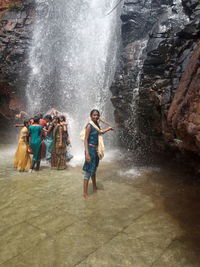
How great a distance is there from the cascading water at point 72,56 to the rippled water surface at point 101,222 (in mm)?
6916

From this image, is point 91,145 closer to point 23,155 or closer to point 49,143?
point 23,155

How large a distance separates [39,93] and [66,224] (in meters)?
11.2

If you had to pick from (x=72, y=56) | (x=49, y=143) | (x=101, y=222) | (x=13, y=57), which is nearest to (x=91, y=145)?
(x=101, y=222)

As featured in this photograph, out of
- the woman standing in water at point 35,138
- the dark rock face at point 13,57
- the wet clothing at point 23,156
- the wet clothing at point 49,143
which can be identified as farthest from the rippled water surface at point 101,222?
the dark rock face at point 13,57

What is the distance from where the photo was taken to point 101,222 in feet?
13.2

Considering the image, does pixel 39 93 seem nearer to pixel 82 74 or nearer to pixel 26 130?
pixel 82 74

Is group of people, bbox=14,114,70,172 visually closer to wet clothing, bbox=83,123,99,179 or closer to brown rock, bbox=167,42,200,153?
wet clothing, bbox=83,123,99,179

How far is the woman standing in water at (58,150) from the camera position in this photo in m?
7.40

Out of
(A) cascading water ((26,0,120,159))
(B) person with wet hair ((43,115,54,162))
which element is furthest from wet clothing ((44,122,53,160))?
(A) cascading water ((26,0,120,159))

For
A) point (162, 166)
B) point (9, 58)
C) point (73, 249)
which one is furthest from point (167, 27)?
point (9, 58)

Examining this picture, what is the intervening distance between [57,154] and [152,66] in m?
4.07

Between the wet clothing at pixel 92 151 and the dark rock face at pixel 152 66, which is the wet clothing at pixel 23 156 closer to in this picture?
the wet clothing at pixel 92 151

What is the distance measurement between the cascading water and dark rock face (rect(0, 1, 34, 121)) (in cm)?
48

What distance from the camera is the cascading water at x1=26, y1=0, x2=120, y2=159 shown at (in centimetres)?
1318
